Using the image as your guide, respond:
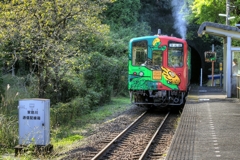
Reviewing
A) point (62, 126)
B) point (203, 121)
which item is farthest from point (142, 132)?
point (62, 126)

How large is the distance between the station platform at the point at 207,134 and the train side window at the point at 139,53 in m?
2.32

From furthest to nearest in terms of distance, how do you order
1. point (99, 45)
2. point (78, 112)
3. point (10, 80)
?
point (99, 45)
point (10, 80)
point (78, 112)

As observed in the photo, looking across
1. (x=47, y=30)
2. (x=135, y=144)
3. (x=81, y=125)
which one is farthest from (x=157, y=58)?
(x=135, y=144)

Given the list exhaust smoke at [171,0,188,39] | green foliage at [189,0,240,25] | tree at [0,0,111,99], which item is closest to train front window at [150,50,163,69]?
tree at [0,0,111,99]

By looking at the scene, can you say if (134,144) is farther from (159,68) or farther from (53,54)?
(159,68)

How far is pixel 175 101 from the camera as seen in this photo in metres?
14.5

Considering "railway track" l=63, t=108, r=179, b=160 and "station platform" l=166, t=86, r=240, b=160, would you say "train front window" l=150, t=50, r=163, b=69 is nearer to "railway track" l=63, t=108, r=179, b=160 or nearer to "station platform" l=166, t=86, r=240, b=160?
"station platform" l=166, t=86, r=240, b=160

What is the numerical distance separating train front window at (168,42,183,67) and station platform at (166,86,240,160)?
1.64m

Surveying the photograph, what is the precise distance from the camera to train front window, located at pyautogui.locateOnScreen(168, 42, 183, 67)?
558 inches

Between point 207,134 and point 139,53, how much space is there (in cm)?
654

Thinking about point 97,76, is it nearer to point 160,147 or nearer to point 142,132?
point 142,132

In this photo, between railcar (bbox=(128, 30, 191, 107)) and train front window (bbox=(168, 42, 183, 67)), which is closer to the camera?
railcar (bbox=(128, 30, 191, 107))

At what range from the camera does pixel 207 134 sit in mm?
8320

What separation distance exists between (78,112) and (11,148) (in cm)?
507
